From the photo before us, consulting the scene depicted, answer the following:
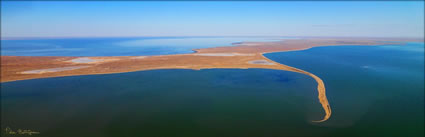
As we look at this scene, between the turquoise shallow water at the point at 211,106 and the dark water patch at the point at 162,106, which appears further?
the dark water patch at the point at 162,106

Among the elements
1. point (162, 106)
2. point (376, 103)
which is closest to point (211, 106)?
point (162, 106)

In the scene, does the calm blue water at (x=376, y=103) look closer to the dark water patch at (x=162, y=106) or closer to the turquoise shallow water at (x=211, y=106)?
the turquoise shallow water at (x=211, y=106)

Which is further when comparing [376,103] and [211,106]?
[376,103]

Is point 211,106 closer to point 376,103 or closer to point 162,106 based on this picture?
point 162,106

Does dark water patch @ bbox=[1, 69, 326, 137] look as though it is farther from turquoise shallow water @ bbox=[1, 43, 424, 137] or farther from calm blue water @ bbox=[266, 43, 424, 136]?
calm blue water @ bbox=[266, 43, 424, 136]

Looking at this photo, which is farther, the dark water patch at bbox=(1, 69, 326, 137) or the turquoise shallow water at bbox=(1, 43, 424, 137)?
the dark water patch at bbox=(1, 69, 326, 137)

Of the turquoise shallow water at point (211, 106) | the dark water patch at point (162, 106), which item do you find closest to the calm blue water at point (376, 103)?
the turquoise shallow water at point (211, 106)

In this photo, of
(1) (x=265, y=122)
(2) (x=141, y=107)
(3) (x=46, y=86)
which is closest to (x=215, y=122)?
(1) (x=265, y=122)

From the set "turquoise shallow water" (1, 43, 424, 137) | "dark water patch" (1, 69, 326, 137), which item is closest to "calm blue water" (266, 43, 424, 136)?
"turquoise shallow water" (1, 43, 424, 137)
